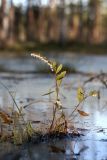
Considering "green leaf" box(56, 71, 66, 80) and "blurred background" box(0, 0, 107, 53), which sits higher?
"blurred background" box(0, 0, 107, 53)

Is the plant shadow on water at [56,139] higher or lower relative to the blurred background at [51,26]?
lower

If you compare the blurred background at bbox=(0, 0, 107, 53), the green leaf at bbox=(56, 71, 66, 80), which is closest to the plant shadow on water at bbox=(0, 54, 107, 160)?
the green leaf at bbox=(56, 71, 66, 80)

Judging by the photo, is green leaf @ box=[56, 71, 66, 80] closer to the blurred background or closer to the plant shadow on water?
the plant shadow on water

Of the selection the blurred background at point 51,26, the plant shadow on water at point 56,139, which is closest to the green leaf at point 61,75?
the plant shadow on water at point 56,139

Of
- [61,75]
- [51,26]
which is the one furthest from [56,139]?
[51,26]

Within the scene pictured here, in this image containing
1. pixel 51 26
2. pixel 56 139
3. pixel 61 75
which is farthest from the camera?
pixel 51 26

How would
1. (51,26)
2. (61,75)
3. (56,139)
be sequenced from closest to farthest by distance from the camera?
(56,139) → (61,75) → (51,26)

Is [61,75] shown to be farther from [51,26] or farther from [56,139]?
[51,26]

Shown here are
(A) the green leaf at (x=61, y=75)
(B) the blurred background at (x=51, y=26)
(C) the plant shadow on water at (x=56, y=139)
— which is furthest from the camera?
(B) the blurred background at (x=51, y=26)

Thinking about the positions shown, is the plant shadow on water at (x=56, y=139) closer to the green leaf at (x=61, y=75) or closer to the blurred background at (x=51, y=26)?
the green leaf at (x=61, y=75)

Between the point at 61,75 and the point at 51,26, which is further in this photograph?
the point at 51,26
